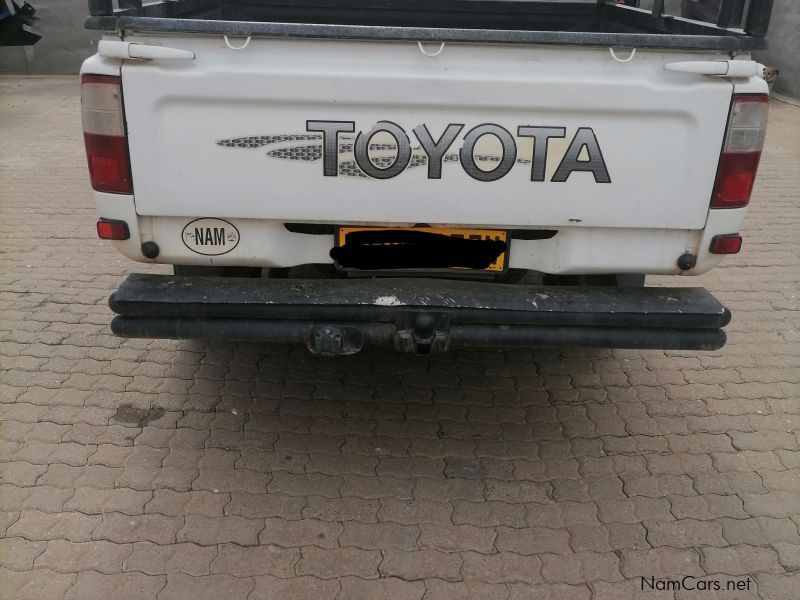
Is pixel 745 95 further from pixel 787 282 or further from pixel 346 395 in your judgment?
pixel 787 282

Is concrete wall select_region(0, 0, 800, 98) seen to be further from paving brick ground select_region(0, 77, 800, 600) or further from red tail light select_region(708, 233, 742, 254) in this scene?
red tail light select_region(708, 233, 742, 254)

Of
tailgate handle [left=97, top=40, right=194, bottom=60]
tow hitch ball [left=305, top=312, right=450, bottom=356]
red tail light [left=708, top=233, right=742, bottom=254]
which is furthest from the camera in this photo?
red tail light [left=708, top=233, right=742, bottom=254]

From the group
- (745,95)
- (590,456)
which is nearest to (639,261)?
(745,95)

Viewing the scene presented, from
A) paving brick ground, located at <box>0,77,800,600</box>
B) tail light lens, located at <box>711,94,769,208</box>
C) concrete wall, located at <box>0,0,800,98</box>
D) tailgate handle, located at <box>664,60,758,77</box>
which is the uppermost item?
tailgate handle, located at <box>664,60,758,77</box>

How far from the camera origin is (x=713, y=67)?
8.70 ft

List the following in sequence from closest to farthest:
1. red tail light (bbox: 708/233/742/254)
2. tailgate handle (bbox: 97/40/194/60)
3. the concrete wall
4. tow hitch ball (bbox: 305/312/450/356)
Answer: tailgate handle (bbox: 97/40/194/60) < tow hitch ball (bbox: 305/312/450/356) < red tail light (bbox: 708/233/742/254) < the concrete wall

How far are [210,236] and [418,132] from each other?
A: 0.93 metres

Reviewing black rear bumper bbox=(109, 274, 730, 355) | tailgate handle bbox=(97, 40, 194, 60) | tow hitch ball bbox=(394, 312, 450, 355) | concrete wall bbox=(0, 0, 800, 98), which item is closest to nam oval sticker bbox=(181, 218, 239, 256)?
black rear bumper bbox=(109, 274, 730, 355)

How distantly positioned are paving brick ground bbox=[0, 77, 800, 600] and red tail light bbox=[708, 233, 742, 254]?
103 centimetres

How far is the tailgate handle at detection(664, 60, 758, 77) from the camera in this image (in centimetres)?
265

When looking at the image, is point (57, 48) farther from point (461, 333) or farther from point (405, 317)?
point (461, 333)

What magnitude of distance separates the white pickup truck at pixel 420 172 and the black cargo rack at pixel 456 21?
0.6 inches

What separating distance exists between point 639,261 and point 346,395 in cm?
162

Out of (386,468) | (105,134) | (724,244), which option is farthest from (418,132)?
(386,468)
